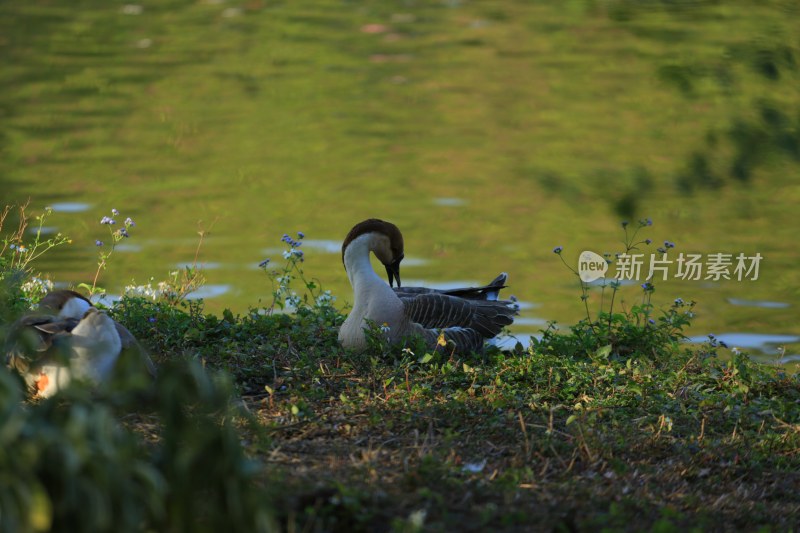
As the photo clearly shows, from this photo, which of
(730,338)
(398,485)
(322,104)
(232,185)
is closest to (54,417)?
(398,485)

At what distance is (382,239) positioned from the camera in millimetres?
8469

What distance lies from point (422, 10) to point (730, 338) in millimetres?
22136

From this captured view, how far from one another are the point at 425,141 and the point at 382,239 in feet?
31.6

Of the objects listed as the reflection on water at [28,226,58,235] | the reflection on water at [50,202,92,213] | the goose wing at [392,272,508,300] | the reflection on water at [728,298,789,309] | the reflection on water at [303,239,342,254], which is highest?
the goose wing at [392,272,508,300]

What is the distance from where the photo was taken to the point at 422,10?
31250 millimetres

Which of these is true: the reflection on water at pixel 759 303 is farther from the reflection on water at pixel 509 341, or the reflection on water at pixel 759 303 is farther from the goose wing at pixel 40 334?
the goose wing at pixel 40 334

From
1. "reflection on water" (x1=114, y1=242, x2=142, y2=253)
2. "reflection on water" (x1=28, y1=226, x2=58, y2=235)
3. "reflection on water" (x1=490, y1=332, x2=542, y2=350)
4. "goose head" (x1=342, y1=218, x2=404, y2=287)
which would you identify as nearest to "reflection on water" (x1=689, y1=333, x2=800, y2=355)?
"reflection on water" (x1=490, y1=332, x2=542, y2=350)

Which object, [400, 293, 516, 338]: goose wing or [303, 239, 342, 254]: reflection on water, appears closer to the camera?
[400, 293, 516, 338]: goose wing

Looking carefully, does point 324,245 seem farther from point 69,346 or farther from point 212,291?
point 69,346

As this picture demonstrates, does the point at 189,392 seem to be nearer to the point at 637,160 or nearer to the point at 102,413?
the point at 102,413

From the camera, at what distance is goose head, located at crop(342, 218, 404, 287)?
829 centimetres

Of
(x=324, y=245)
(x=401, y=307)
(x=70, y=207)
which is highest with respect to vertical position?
(x=401, y=307)

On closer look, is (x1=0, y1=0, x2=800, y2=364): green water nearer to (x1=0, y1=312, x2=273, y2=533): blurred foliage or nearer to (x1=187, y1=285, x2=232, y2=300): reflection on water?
(x1=187, y1=285, x2=232, y2=300): reflection on water

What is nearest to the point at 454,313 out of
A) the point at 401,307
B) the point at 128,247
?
the point at 401,307
